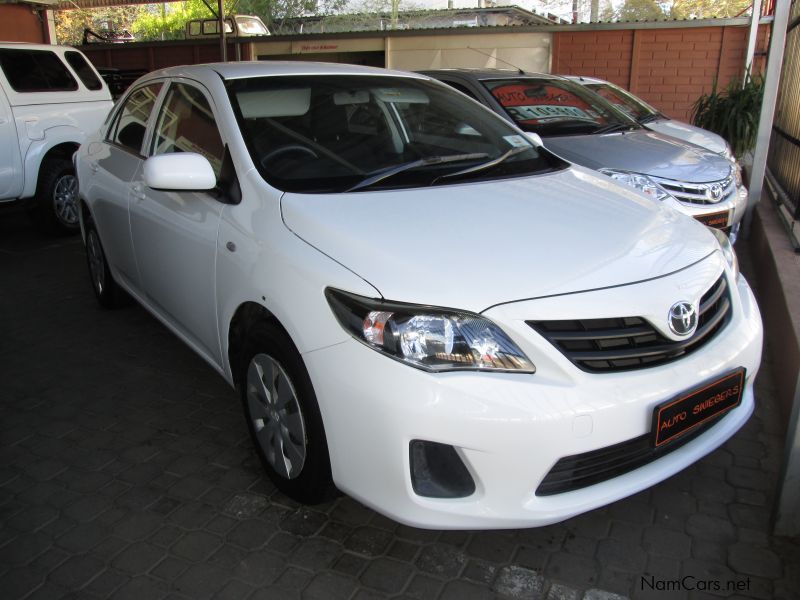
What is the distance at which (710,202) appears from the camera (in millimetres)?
5270

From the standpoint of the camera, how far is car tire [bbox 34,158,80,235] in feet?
22.4

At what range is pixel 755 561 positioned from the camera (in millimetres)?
2346

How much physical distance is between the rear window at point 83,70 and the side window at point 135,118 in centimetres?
338

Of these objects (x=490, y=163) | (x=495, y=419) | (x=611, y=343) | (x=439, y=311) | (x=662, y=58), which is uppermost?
(x=662, y=58)

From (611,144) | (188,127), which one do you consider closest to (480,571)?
(188,127)

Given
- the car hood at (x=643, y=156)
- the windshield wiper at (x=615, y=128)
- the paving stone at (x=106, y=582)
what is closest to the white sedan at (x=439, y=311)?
the paving stone at (x=106, y=582)

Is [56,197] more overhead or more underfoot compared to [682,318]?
more underfoot

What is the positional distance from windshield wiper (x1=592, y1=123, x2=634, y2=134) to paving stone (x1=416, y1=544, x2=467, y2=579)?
455 centimetres

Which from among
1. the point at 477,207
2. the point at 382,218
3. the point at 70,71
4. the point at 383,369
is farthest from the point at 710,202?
the point at 70,71

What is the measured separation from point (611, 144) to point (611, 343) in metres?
3.94

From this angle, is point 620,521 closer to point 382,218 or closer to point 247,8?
point 382,218

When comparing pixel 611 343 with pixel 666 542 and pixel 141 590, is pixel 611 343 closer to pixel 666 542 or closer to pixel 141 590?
pixel 666 542

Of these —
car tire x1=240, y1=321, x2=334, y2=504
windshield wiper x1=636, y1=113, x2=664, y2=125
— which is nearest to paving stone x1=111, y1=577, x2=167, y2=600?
car tire x1=240, y1=321, x2=334, y2=504

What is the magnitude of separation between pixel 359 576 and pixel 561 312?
1.09 metres
